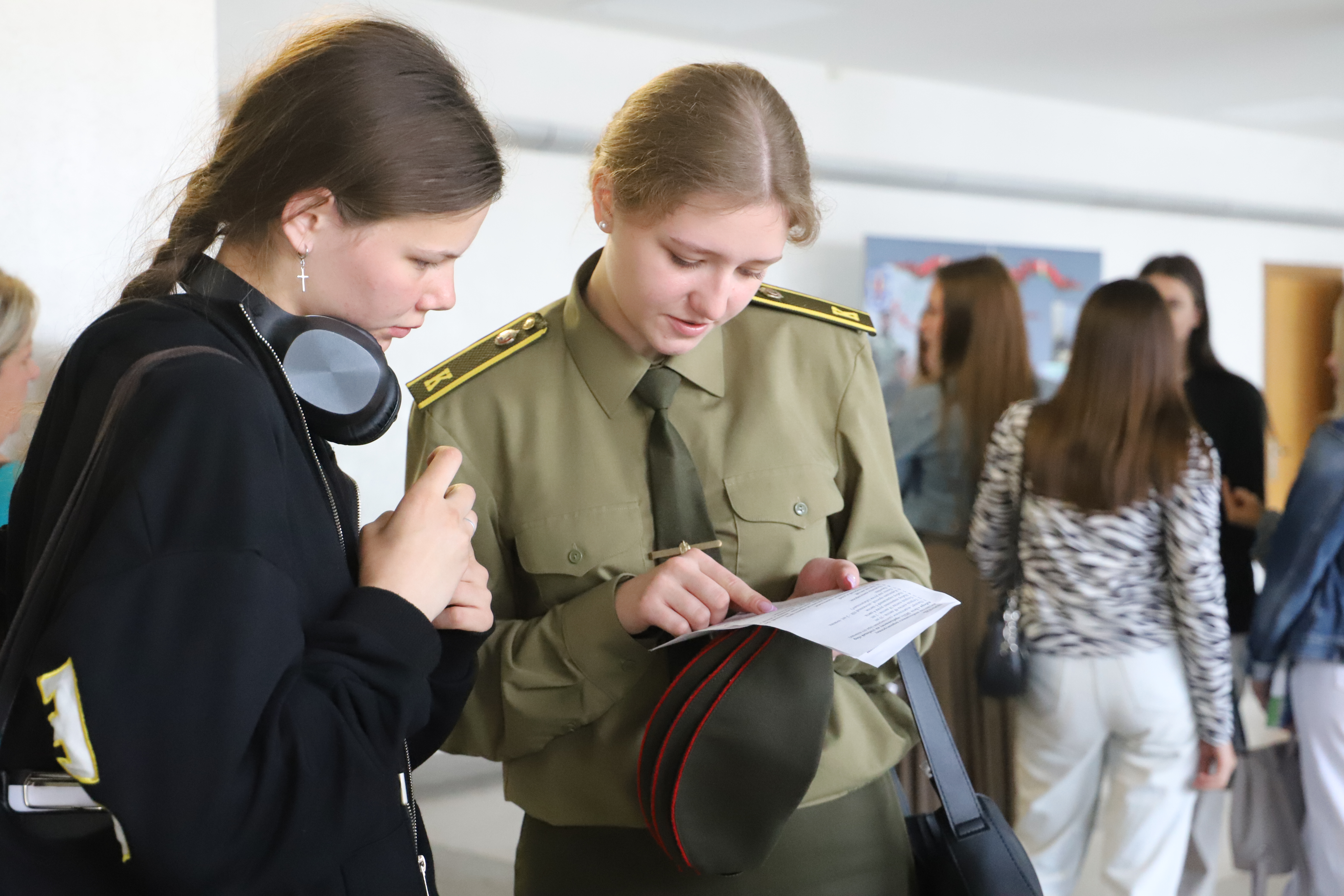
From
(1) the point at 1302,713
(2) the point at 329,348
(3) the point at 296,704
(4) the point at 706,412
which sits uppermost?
(2) the point at 329,348

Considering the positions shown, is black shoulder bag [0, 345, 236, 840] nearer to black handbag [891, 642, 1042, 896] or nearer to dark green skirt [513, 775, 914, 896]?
dark green skirt [513, 775, 914, 896]

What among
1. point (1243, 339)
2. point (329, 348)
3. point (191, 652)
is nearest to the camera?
point (191, 652)

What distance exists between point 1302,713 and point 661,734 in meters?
2.46

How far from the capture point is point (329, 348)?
41.1 inches

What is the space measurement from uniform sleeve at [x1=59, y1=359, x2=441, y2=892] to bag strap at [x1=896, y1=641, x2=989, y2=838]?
2.18 feet

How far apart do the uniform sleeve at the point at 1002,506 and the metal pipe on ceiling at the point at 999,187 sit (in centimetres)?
255

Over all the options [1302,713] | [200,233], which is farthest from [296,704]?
[1302,713]

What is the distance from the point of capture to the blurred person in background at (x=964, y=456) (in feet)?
11.3

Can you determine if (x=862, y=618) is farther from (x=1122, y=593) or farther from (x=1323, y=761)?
(x=1323, y=761)

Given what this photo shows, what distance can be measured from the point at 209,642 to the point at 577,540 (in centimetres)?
71

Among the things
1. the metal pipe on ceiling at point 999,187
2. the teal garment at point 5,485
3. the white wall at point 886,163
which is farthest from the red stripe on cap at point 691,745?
the metal pipe on ceiling at point 999,187

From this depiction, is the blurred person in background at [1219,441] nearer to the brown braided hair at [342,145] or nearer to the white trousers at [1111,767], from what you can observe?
the white trousers at [1111,767]

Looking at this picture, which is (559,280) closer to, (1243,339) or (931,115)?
(931,115)

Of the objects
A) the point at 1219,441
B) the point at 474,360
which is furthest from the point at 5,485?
the point at 1219,441
